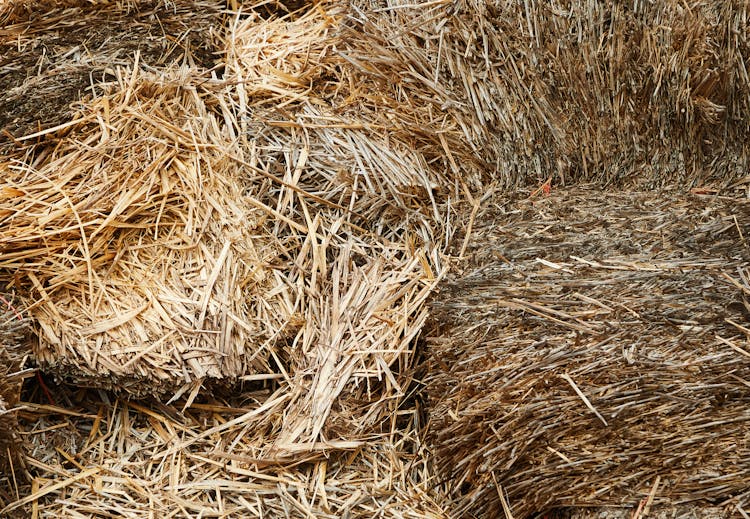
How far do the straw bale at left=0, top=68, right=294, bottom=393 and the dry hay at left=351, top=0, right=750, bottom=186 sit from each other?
0.65 metres

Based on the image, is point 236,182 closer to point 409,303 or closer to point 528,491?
point 409,303

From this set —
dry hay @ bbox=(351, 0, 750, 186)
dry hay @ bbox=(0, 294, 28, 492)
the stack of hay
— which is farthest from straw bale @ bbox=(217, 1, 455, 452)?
dry hay @ bbox=(0, 294, 28, 492)

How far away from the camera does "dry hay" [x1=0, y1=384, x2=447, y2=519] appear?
7.57 ft

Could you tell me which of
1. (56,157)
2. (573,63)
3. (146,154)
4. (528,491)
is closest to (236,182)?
(146,154)

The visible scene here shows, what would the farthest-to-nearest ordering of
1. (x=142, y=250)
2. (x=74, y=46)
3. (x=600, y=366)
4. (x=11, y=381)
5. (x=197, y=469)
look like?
(x=74, y=46) < (x=142, y=250) < (x=197, y=469) < (x=11, y=381) < (x=600, y=366)

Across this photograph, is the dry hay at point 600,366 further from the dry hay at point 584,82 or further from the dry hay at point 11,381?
the dry hay at point 11,381

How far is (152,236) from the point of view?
8.41ft

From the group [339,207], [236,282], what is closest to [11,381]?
[236,282]

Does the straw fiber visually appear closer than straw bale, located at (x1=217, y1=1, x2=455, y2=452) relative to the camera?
Yes

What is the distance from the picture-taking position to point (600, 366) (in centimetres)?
203

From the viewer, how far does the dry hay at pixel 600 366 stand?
1959 mm

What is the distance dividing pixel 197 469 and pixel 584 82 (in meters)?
1.56

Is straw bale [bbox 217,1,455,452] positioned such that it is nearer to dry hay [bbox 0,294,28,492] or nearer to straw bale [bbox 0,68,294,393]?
straw bale [bbox 0,68,294,393]

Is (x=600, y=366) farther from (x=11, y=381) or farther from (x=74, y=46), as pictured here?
(x=74, y=46)
